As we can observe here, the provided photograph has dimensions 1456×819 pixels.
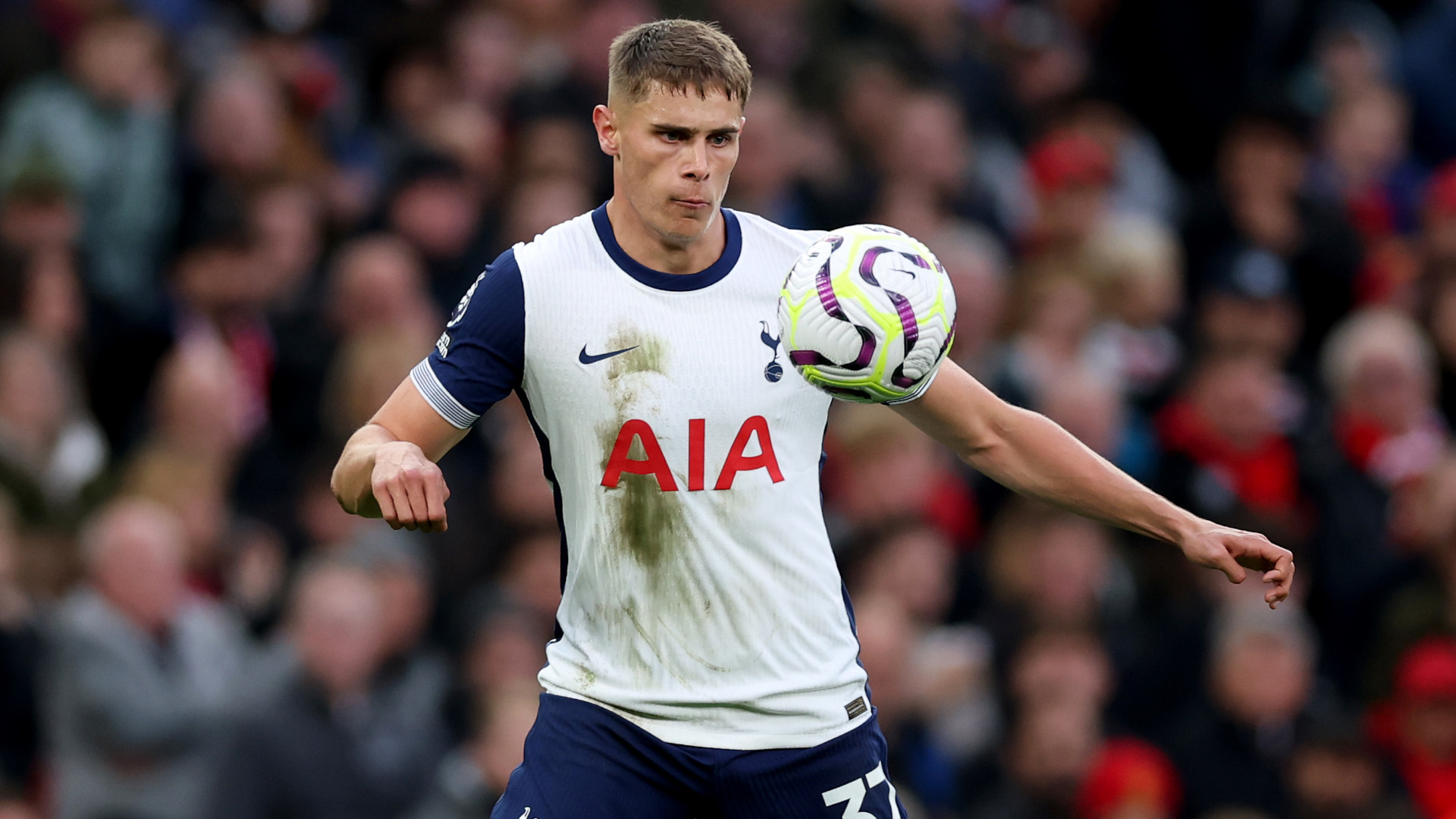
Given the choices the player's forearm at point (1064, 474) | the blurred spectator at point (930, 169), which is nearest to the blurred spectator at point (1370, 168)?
the blurred spectator at point (930, 169)

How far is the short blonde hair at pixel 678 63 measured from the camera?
576 cm

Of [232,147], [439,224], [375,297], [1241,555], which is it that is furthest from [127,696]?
[1241,555]

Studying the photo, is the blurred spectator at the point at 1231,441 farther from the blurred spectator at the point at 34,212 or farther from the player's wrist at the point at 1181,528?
the blurred spectator at the point at 34,212

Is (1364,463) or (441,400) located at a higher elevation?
(441,400)

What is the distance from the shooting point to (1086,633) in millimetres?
10461

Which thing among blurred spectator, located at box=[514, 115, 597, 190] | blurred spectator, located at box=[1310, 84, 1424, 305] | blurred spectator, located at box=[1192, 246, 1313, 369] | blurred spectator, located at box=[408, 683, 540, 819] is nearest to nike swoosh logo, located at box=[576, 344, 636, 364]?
blurred spectator, located at box=[408, 683, 540, 819]

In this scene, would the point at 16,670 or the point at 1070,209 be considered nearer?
the point at 16,670

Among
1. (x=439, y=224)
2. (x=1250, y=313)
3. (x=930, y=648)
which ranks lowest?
(x=930, y=648)

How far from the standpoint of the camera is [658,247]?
19.3ft

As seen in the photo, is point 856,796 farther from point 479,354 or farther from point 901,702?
point 901,702

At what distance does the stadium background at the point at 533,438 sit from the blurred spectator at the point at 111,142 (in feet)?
0.07

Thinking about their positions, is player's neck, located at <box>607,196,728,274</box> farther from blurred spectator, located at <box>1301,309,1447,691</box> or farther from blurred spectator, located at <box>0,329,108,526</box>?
blurred spectator, located at <box>1301,309,1447,691</box>

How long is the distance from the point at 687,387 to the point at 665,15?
841 centimetres

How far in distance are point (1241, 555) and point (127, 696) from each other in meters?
5.25
